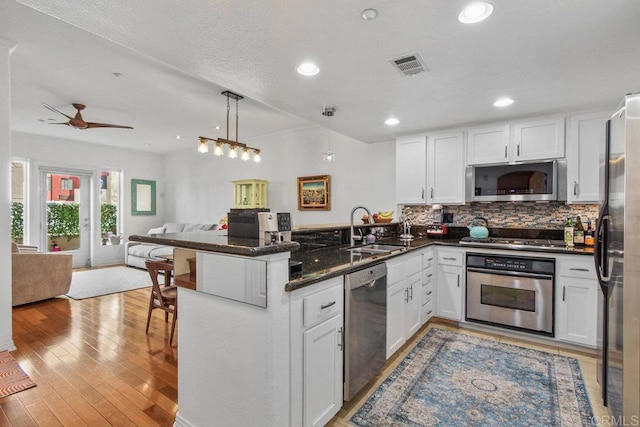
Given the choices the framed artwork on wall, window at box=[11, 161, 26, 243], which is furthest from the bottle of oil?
window at box=[11, 161, 26, 243]

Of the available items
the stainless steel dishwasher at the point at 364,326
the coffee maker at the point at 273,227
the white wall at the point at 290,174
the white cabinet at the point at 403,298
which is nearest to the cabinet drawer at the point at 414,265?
the white cabinet at the point at 403,298

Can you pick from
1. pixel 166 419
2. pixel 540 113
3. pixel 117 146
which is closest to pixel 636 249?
pixel 540 113

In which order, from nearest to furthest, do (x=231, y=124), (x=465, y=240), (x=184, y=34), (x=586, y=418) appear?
(x=184, y=34) < (x=586, y=418) < (x=465, y=240) < (x=231, y=124)

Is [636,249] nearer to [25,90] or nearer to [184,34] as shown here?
[184,34]

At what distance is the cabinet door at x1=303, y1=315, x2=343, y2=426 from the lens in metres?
1.69

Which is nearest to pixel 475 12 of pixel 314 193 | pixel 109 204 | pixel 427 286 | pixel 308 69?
pixel 308 69

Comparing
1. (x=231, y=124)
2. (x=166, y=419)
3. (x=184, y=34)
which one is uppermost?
(x=231, y=124)

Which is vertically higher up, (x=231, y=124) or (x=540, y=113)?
(x=231, y=124)

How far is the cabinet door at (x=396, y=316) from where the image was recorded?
2588mm

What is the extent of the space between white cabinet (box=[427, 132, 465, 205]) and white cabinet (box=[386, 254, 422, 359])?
3.57 feet

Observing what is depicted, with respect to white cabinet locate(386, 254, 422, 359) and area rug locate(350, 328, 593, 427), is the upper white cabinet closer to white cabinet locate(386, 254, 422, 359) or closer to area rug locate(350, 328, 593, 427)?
white cabinet locate(386, 254, 422, 359)

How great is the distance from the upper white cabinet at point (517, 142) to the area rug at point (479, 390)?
6.68ft

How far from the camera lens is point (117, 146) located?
766 centimetres

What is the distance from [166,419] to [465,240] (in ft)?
10.9
